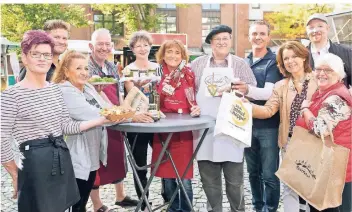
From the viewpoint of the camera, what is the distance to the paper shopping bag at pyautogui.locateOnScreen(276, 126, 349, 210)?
222 centimetres

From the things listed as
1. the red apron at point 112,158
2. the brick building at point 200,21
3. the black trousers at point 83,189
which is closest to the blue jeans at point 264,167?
the red apron at point 112,158

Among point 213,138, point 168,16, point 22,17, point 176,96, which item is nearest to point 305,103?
point 213,138

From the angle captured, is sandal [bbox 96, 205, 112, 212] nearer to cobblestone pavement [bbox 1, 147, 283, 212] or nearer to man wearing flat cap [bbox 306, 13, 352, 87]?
cobblestone pavement [bbox 1, 147, 283, 212]

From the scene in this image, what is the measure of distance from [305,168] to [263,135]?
73 cm

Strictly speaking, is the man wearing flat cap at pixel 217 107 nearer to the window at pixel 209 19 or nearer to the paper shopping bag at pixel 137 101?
the paper shopping bag at pixel 137 101

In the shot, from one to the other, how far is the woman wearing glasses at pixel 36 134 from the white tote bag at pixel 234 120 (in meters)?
1.10

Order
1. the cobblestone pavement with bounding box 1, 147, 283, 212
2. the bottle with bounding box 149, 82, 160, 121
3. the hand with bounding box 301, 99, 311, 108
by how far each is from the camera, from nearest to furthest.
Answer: the hand with bounding box 301, 99, 311, 108 < the bottle with bounding box 149, 82, 160, 121 < the cobblestone pavement with bounding box 1, 147, 283, 212

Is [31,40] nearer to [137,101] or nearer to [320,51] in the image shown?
[137,101]

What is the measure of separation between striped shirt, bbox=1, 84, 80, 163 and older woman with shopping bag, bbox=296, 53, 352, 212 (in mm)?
1686

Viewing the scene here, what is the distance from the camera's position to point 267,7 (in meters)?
27.6

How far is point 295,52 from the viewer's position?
2768 mm

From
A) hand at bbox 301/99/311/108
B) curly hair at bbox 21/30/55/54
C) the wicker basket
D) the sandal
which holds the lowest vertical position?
the sandal

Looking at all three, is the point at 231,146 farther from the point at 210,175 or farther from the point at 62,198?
the point at 62,198

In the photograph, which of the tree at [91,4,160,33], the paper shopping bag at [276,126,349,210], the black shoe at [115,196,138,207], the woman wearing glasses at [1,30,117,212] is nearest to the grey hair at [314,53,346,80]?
the paper shopping bag at [276,126,349,210]
